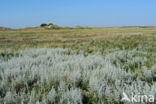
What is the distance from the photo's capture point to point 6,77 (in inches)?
136

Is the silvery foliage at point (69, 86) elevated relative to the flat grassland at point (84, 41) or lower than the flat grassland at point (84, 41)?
lower

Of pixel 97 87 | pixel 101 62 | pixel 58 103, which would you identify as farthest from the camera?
pixel 101 62

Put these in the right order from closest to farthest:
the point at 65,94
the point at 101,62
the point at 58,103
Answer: the point at 58,103 < the point at 65,94 < the point at 101,62

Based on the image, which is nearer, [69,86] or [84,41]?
[69,86]

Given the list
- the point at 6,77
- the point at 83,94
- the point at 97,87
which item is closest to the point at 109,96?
the point at 97,87

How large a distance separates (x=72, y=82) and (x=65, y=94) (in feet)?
2.33

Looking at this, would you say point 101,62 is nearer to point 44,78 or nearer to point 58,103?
point 44,78

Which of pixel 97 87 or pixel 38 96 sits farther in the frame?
pixel 97 87

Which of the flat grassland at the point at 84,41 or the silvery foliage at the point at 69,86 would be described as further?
the flat grassland at the point at 84,41

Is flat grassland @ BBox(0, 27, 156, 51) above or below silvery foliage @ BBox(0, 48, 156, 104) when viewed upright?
above

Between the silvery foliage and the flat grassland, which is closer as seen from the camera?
the silvery foliage

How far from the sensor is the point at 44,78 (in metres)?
3.35

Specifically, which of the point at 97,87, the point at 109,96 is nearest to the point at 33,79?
the point at 97,87

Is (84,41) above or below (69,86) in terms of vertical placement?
above
